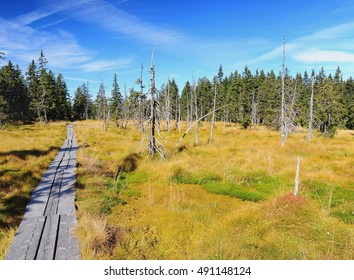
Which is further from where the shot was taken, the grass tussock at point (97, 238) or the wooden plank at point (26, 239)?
the grass tussock at point (97, 238)

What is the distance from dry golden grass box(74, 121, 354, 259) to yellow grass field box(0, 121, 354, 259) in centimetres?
3

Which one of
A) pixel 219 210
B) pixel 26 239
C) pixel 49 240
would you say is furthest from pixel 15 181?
pixel 219 210

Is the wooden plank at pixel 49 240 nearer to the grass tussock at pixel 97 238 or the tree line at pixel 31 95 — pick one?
the grass tussock at pixel 97 238

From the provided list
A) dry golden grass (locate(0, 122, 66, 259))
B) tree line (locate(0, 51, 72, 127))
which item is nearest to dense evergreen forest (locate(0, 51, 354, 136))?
tree line (locate(0, 51, 72, 127))

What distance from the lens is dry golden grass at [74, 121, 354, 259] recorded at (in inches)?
237

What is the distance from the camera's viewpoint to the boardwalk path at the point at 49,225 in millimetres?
5453

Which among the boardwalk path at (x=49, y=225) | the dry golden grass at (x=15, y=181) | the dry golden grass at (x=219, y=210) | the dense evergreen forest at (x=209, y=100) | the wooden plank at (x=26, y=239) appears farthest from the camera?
the dense evergreen forest at (x=209, y=100)

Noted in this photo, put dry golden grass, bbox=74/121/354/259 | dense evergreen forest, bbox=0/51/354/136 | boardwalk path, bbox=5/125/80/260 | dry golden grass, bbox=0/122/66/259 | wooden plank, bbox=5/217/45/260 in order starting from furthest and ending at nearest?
dense evergreen forest, bbox=0/51/354/136
dry golden grass, bbox=0/122/66/259
dry golden grass, bbox=74/121/354/259
boardwalk path, bbox=5/125/80/260
wooden plank, bbox=5/217/45/260

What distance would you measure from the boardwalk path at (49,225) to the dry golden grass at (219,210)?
1.25 feet

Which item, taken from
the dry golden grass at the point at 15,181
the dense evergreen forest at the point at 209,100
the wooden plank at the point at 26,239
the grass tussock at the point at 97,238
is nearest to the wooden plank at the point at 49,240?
the wooden plank at the point at 26,239

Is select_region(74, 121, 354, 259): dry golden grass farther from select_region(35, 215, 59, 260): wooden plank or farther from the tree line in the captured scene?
the tree line

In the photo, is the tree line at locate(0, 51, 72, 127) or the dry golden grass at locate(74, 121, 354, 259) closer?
the dry golden grass at locate(74, 121, 354, 259)

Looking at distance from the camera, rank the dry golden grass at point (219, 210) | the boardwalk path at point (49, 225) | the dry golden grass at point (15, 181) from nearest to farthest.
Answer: the boardwalk path at point (49, 225) < the dry golden grass at point (219, 210) < the dry golden grass at point (15, 181)
